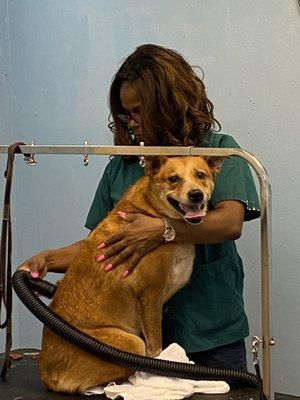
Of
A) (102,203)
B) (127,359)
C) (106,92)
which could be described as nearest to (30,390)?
(127,359)

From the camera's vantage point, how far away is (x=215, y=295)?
5.26 feet

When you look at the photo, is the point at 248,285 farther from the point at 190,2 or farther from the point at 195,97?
the point at 190,2

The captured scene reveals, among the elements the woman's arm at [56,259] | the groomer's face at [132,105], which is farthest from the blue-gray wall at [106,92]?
the woman's arm at [56,259]

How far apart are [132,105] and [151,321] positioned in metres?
0.51

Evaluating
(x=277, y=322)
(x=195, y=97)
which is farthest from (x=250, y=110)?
(x=277, y=322)

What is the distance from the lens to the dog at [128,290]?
4.66 ft

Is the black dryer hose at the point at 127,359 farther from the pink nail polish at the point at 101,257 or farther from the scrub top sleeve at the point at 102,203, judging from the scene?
the scrub top sleeve at the point at 102,203

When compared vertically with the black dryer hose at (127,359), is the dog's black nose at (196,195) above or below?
above

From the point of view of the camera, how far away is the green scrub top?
1.55 m

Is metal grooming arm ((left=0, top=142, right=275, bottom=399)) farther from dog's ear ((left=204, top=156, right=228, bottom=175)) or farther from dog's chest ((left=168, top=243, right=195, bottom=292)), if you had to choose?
dog's chest ((left=168, top=243, right=195, bottom=292))

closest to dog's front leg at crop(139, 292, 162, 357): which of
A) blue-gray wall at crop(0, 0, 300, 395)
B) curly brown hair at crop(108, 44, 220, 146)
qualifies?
curly brown hair at crop(108, 44, 220, 146)

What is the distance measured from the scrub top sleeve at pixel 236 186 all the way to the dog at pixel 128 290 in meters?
0.07

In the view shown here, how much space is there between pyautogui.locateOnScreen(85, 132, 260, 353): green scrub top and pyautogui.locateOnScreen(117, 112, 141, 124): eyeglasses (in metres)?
0.17

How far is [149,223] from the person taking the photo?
145 cm
